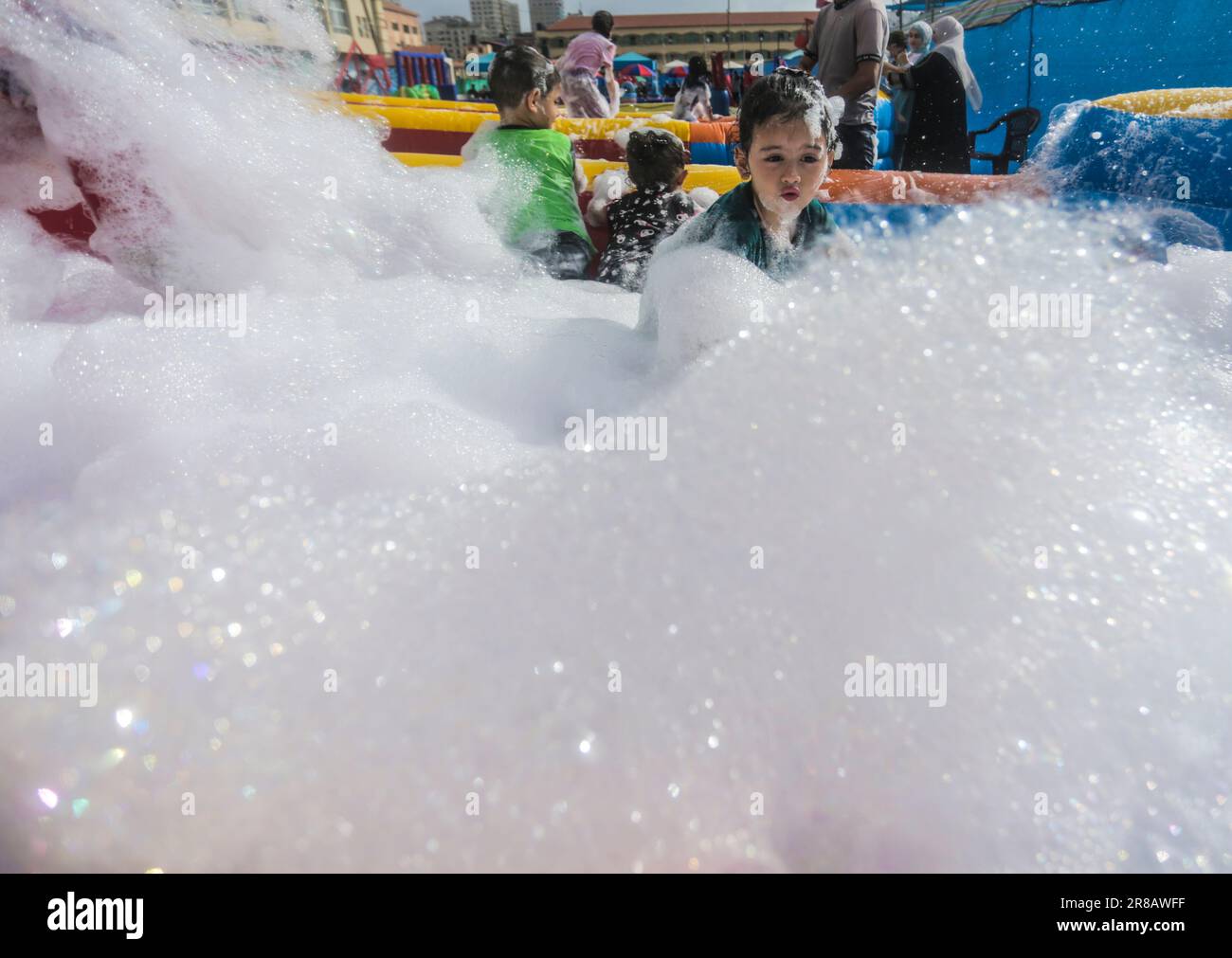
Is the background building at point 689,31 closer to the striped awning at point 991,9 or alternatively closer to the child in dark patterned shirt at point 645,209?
the striped awning at point 991,9

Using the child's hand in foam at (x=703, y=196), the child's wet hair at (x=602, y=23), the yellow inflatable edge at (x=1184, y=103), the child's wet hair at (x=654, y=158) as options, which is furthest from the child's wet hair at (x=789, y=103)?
the child's wet hair at (x=602, y=23)

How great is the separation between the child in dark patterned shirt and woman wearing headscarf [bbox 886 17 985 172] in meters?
2.01

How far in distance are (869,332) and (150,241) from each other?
1.25m

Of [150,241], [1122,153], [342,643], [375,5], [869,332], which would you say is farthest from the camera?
[375,5]

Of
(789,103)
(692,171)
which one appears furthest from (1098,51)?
(789,103)

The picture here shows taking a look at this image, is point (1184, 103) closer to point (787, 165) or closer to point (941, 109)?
→ point (787, 165)

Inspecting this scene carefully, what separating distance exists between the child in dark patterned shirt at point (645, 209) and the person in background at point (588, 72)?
235cm

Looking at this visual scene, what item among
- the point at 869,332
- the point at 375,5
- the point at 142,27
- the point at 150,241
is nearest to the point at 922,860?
the point at 869,332

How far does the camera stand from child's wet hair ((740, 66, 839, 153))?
1248mm

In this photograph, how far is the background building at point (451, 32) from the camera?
168 feet

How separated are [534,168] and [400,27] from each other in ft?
120
